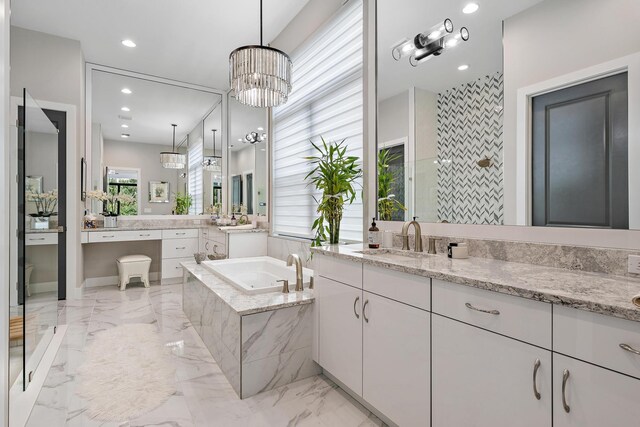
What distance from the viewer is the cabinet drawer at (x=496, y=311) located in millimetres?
1051

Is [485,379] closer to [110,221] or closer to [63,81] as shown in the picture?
[110,221]

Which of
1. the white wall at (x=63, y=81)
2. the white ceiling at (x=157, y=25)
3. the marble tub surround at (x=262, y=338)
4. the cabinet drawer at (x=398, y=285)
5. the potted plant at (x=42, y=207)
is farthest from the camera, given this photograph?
the white wall at (x=63, y=81)

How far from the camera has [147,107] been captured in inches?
210

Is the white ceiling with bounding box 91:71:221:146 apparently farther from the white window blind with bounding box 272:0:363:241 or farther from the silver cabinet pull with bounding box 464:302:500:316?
→ the silver cabinet pull with bounding box 464:302:500:316

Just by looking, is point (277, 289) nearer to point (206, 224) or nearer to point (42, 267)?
point (42, 267)

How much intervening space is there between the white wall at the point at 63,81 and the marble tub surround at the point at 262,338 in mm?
2891

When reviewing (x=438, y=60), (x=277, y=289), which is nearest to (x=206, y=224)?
(x=277, y=289)

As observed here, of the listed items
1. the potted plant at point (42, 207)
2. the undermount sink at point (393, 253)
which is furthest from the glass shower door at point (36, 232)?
the undermount sink at point (393, 253)

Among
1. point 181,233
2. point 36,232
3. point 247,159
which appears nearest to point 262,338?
point 36,232

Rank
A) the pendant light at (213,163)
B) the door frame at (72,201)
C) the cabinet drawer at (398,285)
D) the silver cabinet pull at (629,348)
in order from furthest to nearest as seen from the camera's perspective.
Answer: the pendant light at (213,163)
the door frame at (72,201)
the cabinet drawer at (398,285)
the silver cabinet pull at (629,348)

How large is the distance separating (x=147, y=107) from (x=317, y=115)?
11.2 feet

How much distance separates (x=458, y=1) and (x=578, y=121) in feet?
3.41

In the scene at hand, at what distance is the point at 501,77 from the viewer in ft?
5.64

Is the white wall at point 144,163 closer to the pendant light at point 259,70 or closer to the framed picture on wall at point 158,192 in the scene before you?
the framed picture on wall at point 158,192
